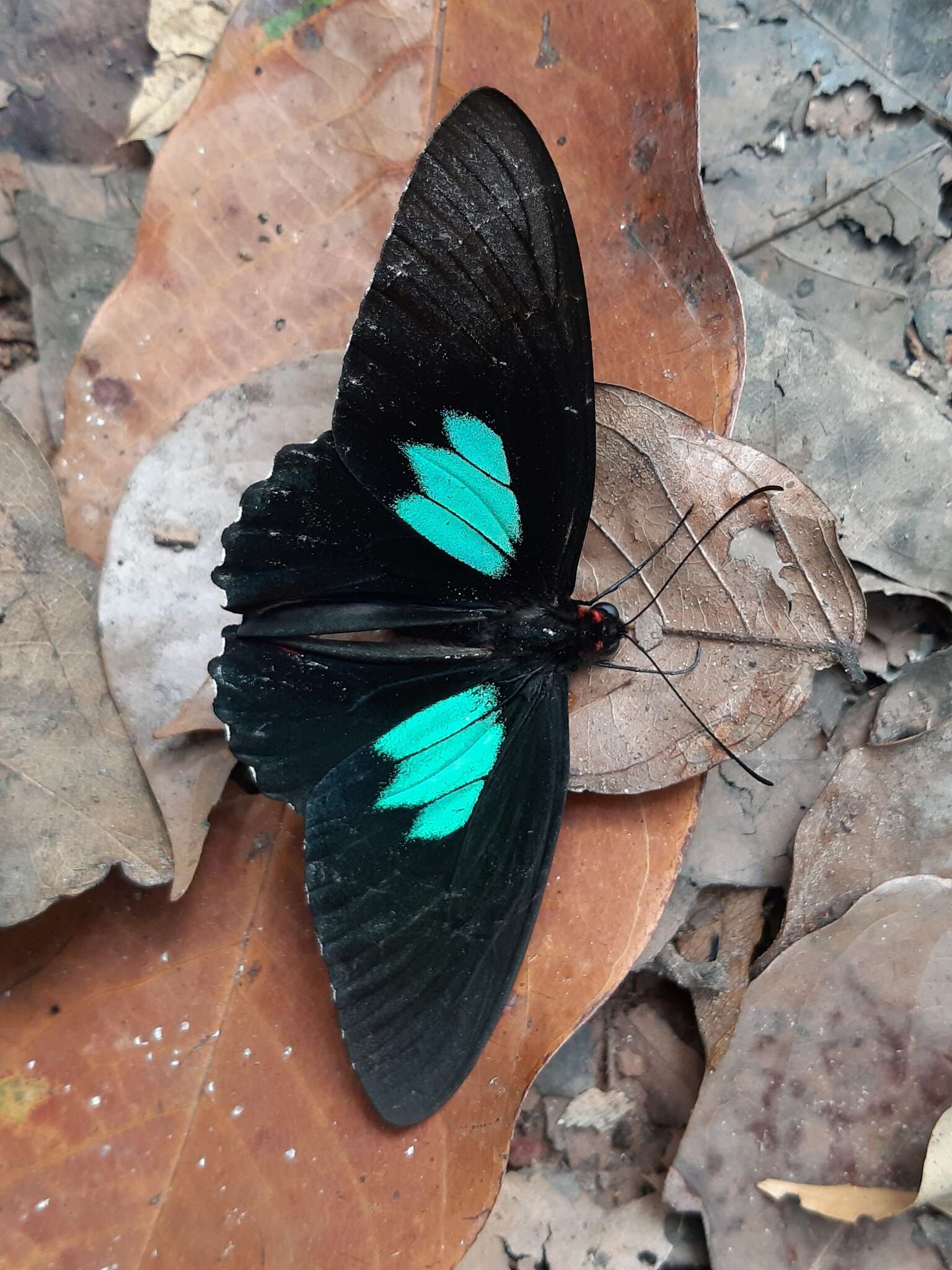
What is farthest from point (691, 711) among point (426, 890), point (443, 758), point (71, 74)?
point (71, 74)

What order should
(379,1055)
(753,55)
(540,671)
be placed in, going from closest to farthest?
(379,1055) → (540,671) → (753,55)

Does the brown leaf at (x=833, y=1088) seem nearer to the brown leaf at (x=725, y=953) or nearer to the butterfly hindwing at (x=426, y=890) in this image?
the brown leaf at (x=725, y=953)

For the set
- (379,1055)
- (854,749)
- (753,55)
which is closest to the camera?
(379,1055)

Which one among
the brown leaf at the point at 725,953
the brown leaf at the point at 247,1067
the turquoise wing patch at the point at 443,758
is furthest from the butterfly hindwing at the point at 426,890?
the brown leaf at the point at 725,953

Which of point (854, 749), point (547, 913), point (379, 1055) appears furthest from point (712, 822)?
point (379, 1055)

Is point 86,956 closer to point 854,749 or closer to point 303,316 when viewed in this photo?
point 303,316

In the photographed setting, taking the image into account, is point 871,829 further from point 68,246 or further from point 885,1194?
point 68,246
